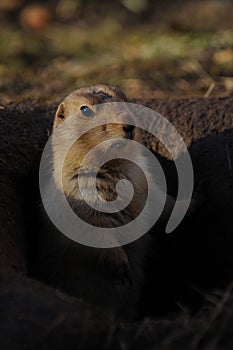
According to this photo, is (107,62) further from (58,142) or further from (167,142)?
(58,142)

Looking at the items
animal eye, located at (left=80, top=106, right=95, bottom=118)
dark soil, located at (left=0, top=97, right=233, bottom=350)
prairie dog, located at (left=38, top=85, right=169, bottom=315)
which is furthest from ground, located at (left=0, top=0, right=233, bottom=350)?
animal eye, located at (left=80, top=106, right=95, bottom=118)

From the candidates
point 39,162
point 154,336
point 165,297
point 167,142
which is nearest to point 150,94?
point 167,142

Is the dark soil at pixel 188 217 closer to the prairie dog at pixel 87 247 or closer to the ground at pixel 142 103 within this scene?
the ground at pixel 142 103

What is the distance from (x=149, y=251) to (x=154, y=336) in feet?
5.07

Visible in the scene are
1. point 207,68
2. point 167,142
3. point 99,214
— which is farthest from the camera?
point 207,68

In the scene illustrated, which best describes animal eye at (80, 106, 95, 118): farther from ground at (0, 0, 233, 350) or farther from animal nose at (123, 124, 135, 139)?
ground at (0, 0, 233, 350)

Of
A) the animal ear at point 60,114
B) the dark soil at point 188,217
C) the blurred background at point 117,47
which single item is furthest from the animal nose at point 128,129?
the blurred background at point 117,47

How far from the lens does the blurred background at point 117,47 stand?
626 centimetres

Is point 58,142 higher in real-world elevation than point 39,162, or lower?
higher

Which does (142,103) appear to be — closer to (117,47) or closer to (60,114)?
(60,114)

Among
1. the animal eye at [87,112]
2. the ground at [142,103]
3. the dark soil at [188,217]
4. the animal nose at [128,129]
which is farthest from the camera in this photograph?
the dark soil at [188,217]

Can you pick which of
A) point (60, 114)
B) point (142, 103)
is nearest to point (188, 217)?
point (142, 103)

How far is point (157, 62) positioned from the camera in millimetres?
6828

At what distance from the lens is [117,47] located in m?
7.24
